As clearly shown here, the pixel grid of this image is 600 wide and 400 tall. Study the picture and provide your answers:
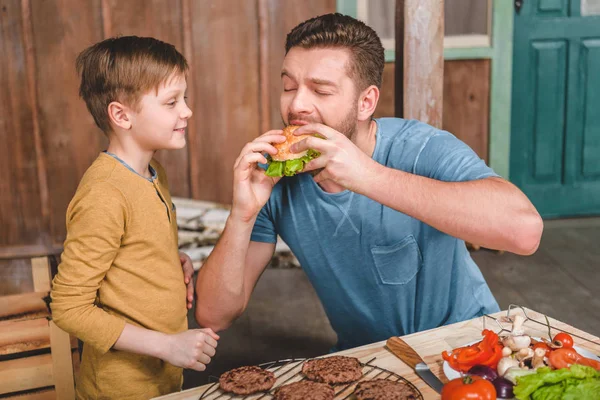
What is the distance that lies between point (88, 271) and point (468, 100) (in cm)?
447

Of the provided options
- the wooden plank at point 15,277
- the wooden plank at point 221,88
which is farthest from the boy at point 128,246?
the wooden plank at point 221,88

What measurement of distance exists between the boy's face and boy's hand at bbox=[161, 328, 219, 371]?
1.94ft

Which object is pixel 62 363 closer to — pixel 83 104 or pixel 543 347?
pixel 543 347

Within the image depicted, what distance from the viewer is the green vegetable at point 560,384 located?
1.38m

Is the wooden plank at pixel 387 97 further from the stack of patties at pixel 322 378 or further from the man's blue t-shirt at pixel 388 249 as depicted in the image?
the stack of patties at pixel 322 378

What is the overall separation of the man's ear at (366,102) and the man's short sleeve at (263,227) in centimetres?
43

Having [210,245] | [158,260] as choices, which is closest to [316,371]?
[158,260]

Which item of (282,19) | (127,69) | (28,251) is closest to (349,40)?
(127,69)

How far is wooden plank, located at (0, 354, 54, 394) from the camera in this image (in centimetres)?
235

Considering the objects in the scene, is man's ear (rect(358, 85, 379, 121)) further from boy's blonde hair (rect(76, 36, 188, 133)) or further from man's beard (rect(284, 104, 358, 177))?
boy's blonde hair (rect(76, 36, 188, 133))

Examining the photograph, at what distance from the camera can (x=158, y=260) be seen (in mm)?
2096

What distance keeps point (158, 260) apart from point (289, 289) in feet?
8.85

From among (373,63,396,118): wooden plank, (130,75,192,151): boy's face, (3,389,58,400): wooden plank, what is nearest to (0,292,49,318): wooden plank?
(3,389,58,400): wooden plank

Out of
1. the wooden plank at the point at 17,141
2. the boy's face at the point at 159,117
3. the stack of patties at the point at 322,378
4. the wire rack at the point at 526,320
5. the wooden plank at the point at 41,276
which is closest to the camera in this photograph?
the stack of patties at the point at 322,378
